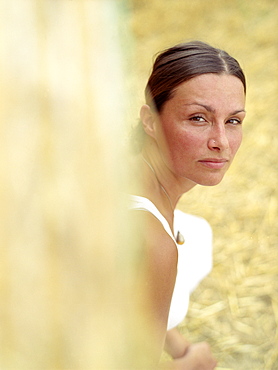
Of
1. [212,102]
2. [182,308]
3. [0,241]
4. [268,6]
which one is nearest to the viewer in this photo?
[0,241]

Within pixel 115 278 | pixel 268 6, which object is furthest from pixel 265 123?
pixel 115 278

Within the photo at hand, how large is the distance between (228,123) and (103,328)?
0.21 m

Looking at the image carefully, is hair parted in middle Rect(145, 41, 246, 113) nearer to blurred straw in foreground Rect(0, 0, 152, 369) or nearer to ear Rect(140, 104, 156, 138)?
ear Rect(140, 104, 156, 138)

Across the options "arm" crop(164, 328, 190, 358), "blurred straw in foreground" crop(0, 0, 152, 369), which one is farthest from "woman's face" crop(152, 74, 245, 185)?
"arm" crop(164, 328, 190, 358)

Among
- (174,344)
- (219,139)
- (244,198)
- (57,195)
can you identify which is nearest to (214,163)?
(219,139)

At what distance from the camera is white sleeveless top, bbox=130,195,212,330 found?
0.61m

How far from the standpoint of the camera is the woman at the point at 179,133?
1.15 feet

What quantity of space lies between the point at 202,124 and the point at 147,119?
46 mm

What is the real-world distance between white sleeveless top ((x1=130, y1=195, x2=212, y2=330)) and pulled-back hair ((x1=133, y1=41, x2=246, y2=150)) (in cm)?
27

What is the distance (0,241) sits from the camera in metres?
0.17

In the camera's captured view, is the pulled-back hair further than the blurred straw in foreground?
Yes

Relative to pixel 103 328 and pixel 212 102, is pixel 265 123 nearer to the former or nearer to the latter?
pixel 212 102

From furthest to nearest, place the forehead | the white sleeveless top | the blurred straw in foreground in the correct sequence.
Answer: the white sleeveless top → the forehead → the blurred straw in foreground

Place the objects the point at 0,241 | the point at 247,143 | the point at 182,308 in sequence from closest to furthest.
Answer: the point at 0,241 < the point at 182,308 < the point at 247,143
